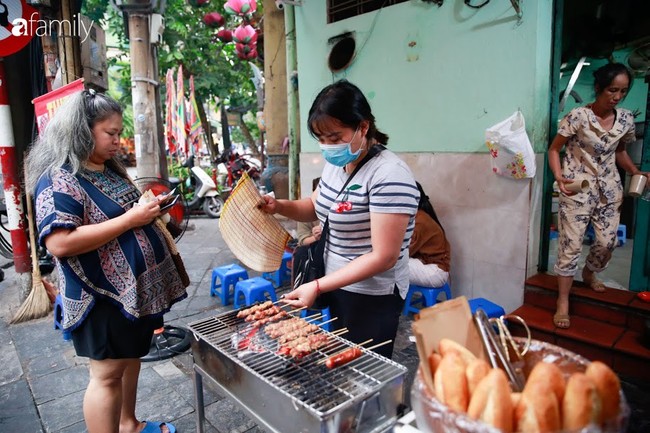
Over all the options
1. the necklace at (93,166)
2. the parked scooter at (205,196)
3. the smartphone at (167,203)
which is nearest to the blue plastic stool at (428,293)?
the smartphone at (167,203)

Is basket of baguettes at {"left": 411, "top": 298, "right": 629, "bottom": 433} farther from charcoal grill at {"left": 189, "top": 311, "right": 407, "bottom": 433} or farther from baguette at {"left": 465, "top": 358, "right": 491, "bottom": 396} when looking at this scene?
charcoal grill at {"left": 189, "top": 311, "right": 407, "bottom": 433}

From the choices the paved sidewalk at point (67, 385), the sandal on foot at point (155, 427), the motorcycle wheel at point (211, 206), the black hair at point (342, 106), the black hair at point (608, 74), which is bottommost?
the paved sidewalk at point (67, 385)

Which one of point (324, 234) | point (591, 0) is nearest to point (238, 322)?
point (324, 234)

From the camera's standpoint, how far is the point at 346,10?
586 centimetres

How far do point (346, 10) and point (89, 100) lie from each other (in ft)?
14.8

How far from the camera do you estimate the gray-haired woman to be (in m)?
2.12

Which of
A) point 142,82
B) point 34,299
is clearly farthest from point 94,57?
point 34,299

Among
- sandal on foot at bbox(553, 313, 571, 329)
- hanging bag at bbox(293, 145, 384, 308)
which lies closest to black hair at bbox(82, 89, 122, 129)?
hanging bag at bbox(293, 145, 384, 308)

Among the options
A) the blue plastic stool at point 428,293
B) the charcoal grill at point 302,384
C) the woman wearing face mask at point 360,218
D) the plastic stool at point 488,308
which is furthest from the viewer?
the blue plastic stool at point 428,293

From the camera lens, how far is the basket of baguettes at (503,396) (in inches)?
36.4

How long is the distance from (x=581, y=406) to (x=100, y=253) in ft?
7.26

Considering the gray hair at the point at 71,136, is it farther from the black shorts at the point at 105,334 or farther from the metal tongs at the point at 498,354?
the metal tongs at the point at 498,354

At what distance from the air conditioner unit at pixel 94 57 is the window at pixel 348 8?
3.21 metres

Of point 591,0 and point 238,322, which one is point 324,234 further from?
point 591,0
